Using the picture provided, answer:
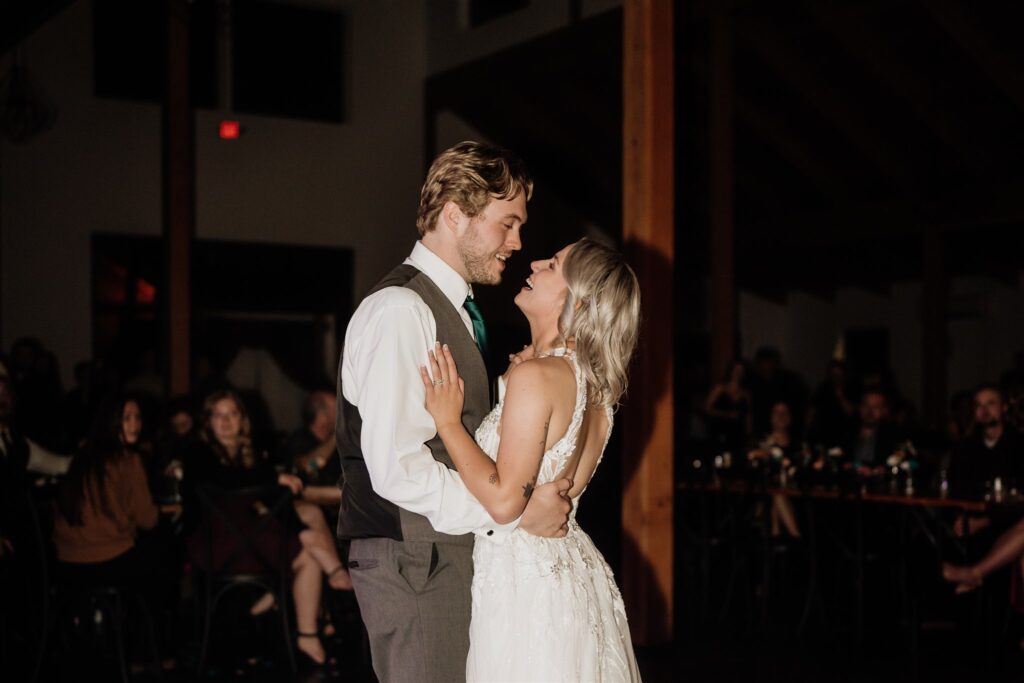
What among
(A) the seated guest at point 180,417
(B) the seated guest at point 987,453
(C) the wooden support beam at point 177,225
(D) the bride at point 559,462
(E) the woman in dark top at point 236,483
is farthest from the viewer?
(C) the wooden support beam at point 177,225

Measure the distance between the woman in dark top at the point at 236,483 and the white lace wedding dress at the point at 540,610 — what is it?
2958 mm

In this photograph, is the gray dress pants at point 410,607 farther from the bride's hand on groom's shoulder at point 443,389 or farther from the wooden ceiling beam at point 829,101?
the wooden ceiling beam at point 829,101

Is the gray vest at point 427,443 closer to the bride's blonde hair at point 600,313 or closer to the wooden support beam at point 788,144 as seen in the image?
the bride's blonde hair at point 600,313

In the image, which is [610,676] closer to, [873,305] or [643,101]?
[643,101]

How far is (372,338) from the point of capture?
2230 millimetres

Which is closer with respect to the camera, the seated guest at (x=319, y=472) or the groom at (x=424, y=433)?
the groom at (x=424, y=433)

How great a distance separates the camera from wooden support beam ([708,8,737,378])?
9766 mm

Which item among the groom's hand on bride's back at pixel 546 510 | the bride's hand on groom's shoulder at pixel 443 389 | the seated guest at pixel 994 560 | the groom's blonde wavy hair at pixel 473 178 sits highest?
the groom's blonde wavy hair at pixel 473 178

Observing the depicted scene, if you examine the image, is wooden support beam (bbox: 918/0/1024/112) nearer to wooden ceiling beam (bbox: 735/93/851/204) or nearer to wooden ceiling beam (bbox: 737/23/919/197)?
wooden ceiling beam (bbox: 737/23/919/197)

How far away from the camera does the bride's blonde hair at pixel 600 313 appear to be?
8.18ft

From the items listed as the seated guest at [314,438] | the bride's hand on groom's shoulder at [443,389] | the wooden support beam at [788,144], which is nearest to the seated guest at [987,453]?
the seated guest at [314,438]

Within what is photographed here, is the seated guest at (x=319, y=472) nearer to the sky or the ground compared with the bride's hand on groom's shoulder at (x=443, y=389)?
nearer to the ground

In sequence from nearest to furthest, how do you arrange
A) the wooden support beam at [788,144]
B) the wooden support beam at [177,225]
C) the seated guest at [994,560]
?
the seated guest at [994,560] < the wooden support beam at [177,225] < the wooden support beam at [788,144]

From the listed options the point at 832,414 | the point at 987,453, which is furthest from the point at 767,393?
the point at 987,453
